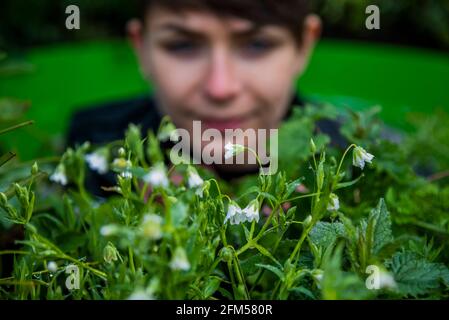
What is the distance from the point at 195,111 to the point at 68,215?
22.9 inches

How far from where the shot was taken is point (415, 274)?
0.45 m

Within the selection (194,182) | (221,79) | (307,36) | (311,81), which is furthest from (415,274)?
(311,81)

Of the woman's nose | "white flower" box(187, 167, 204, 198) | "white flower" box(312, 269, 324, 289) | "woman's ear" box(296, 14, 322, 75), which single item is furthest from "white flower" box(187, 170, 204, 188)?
"woman's ear" box(296, 14, 322, 75)

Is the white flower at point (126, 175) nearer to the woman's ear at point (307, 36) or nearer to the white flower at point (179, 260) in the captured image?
the white flower at point (179, 260)

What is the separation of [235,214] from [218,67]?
0.64 m

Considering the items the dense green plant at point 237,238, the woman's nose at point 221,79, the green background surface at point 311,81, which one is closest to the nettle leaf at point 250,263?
the dense green plant at point 237,238

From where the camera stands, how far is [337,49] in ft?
7.45

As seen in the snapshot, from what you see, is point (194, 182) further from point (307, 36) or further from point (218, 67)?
point (307, 36)

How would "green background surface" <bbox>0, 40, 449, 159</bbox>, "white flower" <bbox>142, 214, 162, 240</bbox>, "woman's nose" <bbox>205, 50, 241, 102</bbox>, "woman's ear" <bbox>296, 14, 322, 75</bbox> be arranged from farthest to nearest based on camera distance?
1. "green background surface" <bbox>0, 40, 449, 159</bbox>
2. "woman's ear" <bbox>296, 14, 322, 75</bbox>
3. "woman's nose" <bbox>205, 50, 241, 102</bbox>
4. "white flower" <bbox>142, 214, 162, 240</bbox>

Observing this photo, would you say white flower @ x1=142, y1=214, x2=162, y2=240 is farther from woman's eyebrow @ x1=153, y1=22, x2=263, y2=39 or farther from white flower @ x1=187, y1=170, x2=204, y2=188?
woman's eyebrow @ x1=153, y1=22, x2=263, y2=39

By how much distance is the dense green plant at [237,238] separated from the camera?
0.40 meters

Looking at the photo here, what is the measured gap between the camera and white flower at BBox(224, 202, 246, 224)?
1.54 ft
